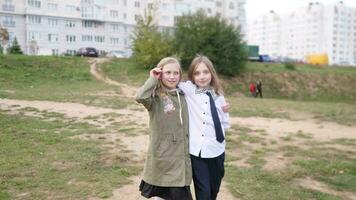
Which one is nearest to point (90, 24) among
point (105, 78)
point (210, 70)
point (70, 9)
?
point (70, 9)

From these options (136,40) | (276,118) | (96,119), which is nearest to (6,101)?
(96,119)

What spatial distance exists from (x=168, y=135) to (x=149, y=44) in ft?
102

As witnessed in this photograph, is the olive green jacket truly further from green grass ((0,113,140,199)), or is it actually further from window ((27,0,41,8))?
window ((27,0,41,8))

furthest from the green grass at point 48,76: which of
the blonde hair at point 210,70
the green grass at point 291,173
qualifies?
the blonde hair at point 210,70

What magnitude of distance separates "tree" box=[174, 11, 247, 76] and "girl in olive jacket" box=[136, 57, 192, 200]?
99.9 feet

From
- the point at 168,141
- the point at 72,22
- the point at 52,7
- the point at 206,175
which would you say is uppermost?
the point at 52,7

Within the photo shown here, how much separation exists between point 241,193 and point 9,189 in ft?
10.9

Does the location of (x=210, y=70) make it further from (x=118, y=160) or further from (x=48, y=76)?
(x=48, y=76)

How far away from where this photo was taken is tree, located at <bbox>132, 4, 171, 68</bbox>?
3456cm

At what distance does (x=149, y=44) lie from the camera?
34812mm

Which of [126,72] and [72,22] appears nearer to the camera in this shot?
[126,72]

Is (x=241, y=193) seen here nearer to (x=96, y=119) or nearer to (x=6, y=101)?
(x=96, y=119)

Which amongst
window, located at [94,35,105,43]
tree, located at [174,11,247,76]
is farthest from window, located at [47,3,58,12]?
tree, located at [174,11,247,76]

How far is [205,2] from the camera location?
82375mm
